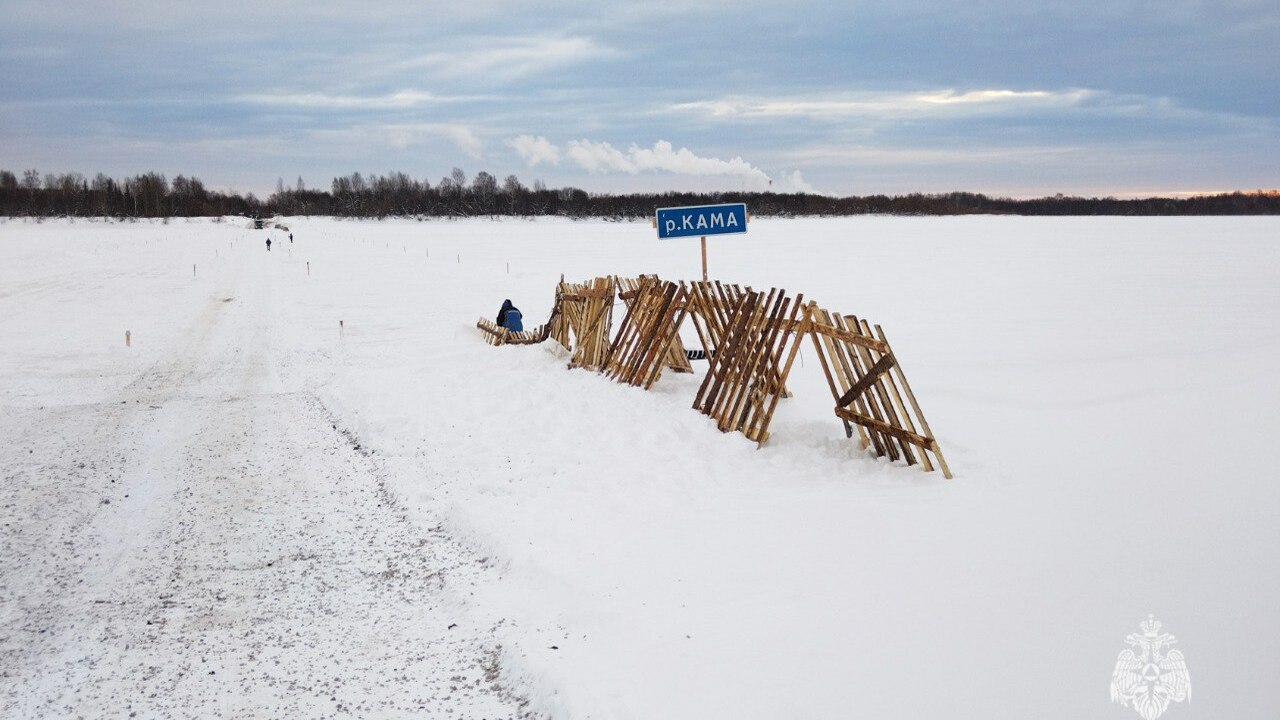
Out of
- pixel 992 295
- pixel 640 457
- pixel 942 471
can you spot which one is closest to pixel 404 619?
pixel 640 457

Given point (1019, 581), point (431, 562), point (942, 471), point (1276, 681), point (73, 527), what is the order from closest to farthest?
point (1276, 681) → point (1019, 581) → point (431, 562) → point (73, 527) → point (942, 471)

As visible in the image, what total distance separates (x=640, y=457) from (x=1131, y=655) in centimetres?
512

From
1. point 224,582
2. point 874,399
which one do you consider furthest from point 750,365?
point 224,582

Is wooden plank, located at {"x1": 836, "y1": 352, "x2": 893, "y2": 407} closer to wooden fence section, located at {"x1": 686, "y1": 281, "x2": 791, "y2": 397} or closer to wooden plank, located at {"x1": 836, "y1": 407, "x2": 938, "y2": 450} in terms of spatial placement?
wooden plank, located at {"x1": 836, "y1": 407, "x2": 938, "y2": 450}

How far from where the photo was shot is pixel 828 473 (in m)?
8.17

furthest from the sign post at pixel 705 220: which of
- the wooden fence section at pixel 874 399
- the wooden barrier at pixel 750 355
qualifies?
the wooden fence section at pixel 874 399

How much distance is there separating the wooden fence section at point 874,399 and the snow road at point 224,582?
4187 millimetres

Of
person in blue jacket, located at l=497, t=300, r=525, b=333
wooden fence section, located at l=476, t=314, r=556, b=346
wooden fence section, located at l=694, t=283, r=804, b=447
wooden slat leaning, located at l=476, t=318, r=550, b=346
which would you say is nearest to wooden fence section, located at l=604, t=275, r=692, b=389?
wooden fence section, located at l=694, t=283, r=804, b=447

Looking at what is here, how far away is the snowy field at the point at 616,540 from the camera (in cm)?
471

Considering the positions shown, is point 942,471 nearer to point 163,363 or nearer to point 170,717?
point 170,717

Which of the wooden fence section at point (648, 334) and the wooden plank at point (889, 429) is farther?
the wooden fence section at point (648, 334)

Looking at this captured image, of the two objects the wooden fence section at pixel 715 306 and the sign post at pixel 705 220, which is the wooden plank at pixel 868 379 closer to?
the wooden fence section at pixel 715 306

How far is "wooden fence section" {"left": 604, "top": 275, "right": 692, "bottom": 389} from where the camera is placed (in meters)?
11.2

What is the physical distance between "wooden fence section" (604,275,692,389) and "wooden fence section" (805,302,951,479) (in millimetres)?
2794
